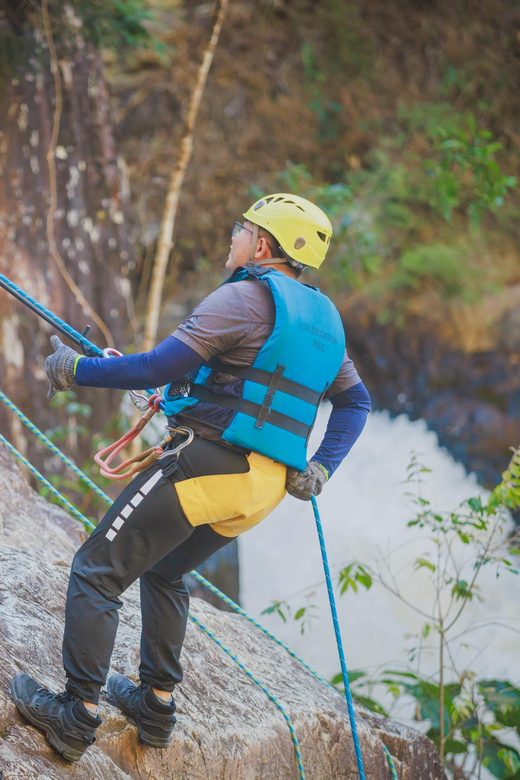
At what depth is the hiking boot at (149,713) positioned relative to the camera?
2.08 metres

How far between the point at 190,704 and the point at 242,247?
4.90 ft

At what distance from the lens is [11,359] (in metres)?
5.55

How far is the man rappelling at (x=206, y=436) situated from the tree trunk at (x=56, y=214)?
386 cm

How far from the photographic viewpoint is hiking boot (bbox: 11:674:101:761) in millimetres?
1777

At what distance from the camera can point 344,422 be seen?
2.32 metres

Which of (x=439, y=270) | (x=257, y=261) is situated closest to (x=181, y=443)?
(x=257, y=261)

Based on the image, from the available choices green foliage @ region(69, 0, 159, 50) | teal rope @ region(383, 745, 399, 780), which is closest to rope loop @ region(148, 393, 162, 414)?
teal rope @ region(383, 745, 399, 780)

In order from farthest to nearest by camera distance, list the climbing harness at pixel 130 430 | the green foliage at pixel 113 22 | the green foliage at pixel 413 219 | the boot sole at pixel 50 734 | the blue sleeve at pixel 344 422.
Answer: the green foliage at pixel 413 219, the green foliage at pixel 113 22, the blue sleeve at pixel 344 422, the climbing harness at pixel 130 430, the boot sole at pixel 50 734

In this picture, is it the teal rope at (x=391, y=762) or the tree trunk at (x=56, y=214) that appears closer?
the teal rope at (x=391, y=762)

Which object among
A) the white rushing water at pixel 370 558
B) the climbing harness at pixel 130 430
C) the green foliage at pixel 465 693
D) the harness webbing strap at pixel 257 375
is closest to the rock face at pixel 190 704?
the climbing harness at pixel 130 430

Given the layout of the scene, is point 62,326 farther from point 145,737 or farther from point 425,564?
point 425,564

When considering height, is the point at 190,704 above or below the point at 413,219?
below

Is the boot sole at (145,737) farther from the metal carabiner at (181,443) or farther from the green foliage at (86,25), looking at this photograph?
the green foliage at (86,25)

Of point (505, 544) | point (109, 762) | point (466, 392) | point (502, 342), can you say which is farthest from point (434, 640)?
point (109, 762)
